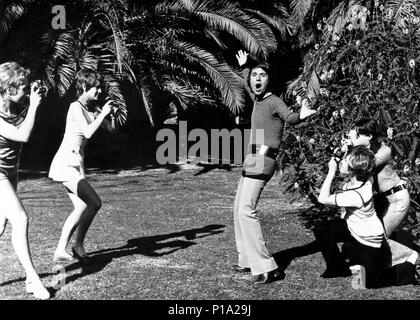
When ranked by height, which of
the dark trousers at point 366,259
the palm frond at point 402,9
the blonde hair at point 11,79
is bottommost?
the dark trousers at point 366,259

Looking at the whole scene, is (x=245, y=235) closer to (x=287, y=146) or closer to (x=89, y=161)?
(x=287, y=146)

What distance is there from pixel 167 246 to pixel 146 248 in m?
0.23

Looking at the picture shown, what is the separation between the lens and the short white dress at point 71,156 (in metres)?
5.99

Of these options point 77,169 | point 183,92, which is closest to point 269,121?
point 77,169

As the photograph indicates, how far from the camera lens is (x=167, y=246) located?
693 cm

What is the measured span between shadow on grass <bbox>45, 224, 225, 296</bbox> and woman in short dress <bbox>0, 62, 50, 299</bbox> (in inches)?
25.3

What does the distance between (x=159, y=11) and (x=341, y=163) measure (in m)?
7.73

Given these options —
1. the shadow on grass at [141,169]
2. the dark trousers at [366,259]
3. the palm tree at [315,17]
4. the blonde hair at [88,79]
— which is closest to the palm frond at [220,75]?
the palm tree at [315,17]

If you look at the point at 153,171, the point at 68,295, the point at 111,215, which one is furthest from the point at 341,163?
the point at 153,171

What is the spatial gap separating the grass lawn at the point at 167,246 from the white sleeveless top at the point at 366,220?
0.43 metres

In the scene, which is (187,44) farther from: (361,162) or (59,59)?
(361,162)

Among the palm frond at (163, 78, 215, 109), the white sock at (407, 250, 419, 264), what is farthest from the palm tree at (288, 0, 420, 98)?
the white sock at (407, 250, 419, 264)

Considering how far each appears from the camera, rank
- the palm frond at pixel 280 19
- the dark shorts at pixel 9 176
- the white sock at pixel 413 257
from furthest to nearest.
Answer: the palm frond at pixel 280 19 < the white sock at pixel 413 257 < the dark shorts at pixel 9 176

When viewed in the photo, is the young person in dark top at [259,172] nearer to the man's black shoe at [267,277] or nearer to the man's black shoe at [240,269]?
the man's black shoe at [267,277]
